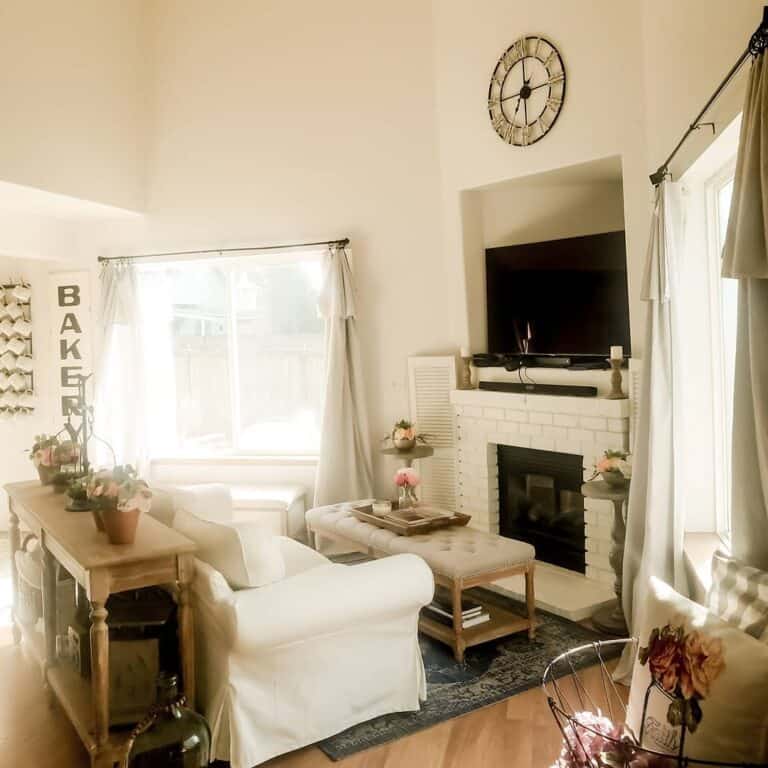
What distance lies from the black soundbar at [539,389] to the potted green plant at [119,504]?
8.83 ft

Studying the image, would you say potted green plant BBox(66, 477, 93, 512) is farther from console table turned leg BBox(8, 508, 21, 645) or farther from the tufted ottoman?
the tufted ottoman

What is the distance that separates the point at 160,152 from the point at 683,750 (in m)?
6.04

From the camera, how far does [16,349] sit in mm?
6832

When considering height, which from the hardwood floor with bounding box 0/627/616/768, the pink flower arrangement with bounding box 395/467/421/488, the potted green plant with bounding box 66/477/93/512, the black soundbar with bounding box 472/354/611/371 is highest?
the black soundbar with bounding box 472/354/611/371

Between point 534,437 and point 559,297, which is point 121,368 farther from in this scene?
point 559,297

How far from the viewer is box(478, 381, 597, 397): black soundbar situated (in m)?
4.64

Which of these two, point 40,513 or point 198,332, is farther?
point 198,332

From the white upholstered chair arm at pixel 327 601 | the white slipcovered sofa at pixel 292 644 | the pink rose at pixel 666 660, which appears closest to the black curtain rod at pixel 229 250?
the white slipcovered sofa at pixel 292 644

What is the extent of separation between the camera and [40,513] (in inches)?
142

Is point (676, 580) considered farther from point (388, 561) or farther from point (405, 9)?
point (405, 9)

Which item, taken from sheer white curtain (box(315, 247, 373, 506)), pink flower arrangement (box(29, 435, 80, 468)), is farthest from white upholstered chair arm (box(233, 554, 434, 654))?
sheer white curtain (box(315, 247, 373, 506))

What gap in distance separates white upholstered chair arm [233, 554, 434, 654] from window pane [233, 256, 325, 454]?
329cm

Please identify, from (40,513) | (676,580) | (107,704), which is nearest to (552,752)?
(676,580)

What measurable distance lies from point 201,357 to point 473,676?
13.2 ft
